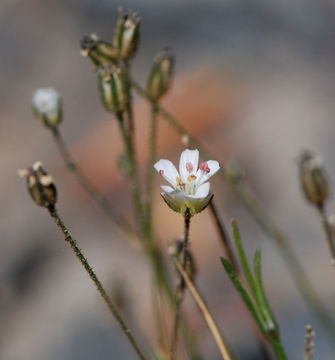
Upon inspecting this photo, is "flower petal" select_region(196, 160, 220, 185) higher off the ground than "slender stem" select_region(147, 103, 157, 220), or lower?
lower

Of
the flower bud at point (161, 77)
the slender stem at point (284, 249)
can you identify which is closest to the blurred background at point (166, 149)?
the slender stem at point (284, 249)

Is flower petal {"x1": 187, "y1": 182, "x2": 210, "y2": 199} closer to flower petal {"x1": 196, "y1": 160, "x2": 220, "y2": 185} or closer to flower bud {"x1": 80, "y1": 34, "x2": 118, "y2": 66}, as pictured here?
flower petal {"x1": 196, "y1": 160, "x2": 220, "y2": 185}

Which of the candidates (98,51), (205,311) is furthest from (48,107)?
(205,311)

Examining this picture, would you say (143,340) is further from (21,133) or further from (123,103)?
(21,133)

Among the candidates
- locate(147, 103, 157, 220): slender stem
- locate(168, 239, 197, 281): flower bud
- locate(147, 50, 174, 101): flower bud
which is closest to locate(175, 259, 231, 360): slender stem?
locate(168, 239, 197, 281): flower bud

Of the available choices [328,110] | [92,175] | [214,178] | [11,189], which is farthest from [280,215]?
[11,189]

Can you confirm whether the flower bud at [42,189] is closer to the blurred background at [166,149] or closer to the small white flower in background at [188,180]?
the small white flower in background at [188,180]
